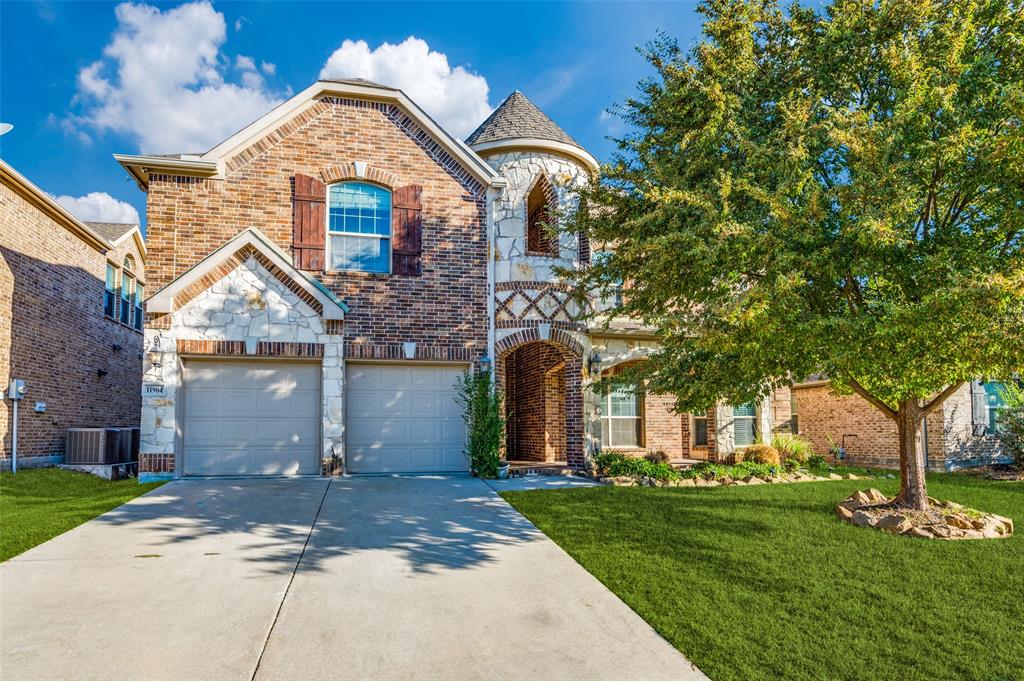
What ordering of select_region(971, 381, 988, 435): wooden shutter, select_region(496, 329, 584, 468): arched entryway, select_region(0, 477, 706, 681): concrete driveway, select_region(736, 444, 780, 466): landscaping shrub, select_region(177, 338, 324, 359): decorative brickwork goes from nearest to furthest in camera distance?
1. select_region(0, 477, 706, 681): concrete driveway
2. select_region(177, 338, 324, 359): decorative brickwork
3. select_region(496, 329, 584, 468): arched entryway
4. select_region(736, 444, 780, 466): landscaping shrub
5. select_region(971, 381, 988, 435): wooden shutter

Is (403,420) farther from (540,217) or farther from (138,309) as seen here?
(138,309)

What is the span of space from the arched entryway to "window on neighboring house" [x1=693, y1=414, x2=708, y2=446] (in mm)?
3548

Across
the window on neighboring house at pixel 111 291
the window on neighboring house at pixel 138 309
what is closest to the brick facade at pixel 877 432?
the window on neighboring house at pixel 111 291

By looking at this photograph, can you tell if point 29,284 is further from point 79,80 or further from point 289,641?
point 289,641

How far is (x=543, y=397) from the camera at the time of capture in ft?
48.5

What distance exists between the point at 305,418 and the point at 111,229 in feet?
36.1

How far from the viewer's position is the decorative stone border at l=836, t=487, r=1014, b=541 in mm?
7359

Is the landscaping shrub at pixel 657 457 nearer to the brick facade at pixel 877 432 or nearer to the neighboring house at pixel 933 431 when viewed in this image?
the brick facade at pixel 877 432

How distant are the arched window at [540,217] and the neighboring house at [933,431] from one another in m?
8.27

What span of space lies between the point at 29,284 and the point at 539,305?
10.8 metres

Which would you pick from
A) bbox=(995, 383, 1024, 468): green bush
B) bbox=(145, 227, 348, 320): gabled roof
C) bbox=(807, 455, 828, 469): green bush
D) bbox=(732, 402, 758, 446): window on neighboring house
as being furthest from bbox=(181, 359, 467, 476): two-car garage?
bbox=(995, 383, 1024, 468): green bush

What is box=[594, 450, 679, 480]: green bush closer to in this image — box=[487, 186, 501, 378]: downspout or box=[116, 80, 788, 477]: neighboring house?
box=[116, 80, 788, 477]: neighboring house

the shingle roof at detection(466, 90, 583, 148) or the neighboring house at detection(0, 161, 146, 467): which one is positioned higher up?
the shingle roof at detection(466, 90, 583, 148)

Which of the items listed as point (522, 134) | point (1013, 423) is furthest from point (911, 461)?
point (522, 134)
